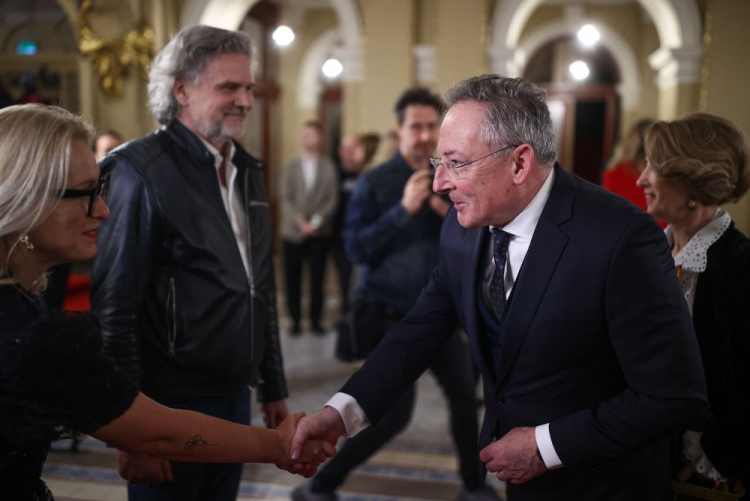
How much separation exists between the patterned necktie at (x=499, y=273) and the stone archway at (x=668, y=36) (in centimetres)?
611

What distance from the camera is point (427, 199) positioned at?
302cm

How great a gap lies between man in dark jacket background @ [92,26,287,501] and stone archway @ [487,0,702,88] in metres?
5.84

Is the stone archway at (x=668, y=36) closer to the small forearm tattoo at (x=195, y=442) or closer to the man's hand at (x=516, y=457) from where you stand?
the man's hand at (x=516, y=457)

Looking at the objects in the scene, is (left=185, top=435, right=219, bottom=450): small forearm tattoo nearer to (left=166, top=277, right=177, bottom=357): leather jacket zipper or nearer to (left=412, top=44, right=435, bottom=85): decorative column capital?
(left=166, top=277, right=177, bottom=357): leather jacket zipper

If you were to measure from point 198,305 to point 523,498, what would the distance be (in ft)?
3.10

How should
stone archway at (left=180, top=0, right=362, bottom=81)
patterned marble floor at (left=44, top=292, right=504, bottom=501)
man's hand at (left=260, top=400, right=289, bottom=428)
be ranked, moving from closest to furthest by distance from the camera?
man's hand at (left=260, top=400, right=289, bottom=428) < patterned marble floor at (left=44, top=292, right=504, bottom=501) < stone archway at (left=180, top=0, right=362, bottom=81)

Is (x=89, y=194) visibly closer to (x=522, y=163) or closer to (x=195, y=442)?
(x=195, y=442)

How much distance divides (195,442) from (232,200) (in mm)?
806

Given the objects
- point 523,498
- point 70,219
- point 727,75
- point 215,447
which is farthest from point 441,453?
point 727,75

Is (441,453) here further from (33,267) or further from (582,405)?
(33,267)

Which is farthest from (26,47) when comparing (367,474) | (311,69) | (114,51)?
(367,474)

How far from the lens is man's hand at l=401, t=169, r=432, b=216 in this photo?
2883 millimetres

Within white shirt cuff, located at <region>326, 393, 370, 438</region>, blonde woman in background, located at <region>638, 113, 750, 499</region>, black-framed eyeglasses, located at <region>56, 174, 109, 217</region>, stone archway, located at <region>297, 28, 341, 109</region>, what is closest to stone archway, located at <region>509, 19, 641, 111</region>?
stone archway, located at <region>297, 28, 341, 109</region>

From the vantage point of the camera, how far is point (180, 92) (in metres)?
2.05
